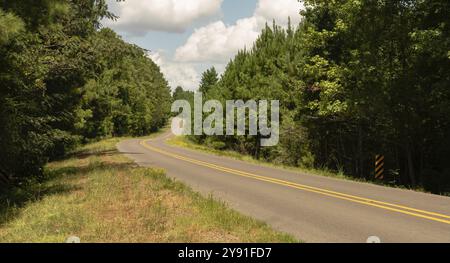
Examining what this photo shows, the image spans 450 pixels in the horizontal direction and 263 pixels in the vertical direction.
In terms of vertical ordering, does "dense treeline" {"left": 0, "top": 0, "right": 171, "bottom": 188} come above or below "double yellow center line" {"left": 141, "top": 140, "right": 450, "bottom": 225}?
above

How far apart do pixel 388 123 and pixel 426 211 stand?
521 inches

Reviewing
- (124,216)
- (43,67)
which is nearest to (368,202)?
(124,216)

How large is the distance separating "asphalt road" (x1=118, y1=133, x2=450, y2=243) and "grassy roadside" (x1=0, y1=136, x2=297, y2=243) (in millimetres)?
954

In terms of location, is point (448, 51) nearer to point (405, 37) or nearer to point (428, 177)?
point (405, 37)

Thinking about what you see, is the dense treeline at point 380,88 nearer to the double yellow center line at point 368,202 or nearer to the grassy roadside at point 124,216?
the double yellow center line at point 368,202

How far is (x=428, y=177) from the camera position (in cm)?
2197

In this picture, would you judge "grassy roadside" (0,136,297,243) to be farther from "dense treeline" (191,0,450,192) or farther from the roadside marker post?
the roadside marker post

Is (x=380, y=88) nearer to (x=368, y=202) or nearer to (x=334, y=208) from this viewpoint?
(x=368, y=202)

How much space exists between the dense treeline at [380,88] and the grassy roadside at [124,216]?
10092 millimetres

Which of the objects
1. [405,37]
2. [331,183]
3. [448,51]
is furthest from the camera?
[405,37]

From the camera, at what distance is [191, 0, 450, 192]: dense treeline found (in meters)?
19.2

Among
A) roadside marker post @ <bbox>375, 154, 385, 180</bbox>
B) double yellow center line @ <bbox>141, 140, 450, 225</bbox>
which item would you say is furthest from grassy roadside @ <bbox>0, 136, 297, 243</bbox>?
roadside marker post @ <bbox>375, 154, 385, 180</bbox>

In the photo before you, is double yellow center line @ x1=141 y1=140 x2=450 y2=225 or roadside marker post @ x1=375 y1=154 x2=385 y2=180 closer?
double yellow center line @ x1=141 y1=140 x2=450 y2=225
